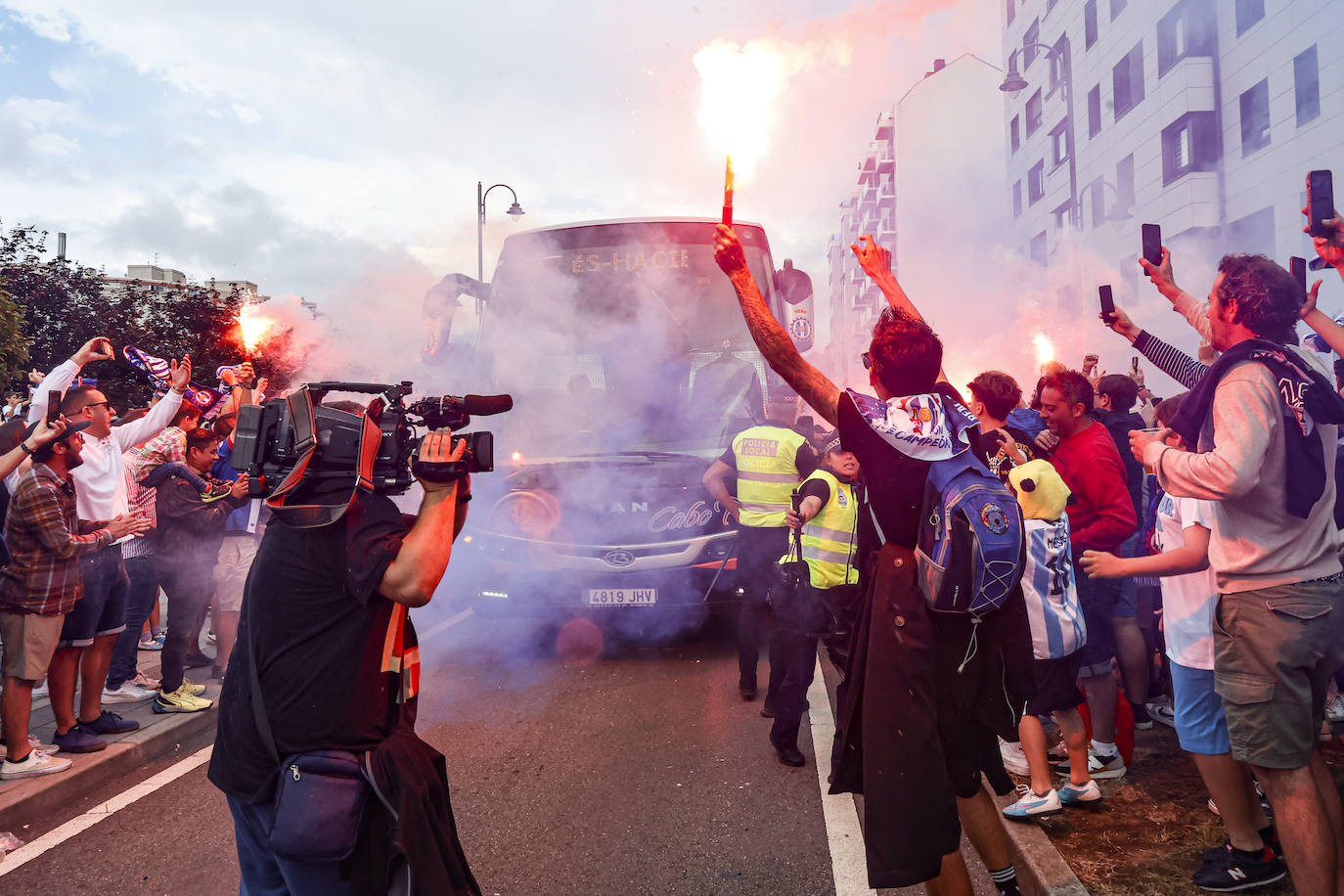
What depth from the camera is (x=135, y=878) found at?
3131 millimetres

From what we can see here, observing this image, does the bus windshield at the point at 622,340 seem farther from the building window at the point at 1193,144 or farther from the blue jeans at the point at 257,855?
the building window at the point at 1193,144

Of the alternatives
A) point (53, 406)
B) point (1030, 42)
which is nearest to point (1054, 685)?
point (53, 406)

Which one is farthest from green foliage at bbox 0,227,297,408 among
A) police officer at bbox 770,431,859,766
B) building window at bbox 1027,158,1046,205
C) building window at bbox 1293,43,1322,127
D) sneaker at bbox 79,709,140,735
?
building window at bbox 1027,158,1046,205

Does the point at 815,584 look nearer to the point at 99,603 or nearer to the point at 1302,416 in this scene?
the point at 1302,416

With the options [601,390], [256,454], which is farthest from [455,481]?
[601,390]

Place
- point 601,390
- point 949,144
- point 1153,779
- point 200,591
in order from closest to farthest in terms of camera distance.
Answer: point 1153,779
point 200,591
point 601,390
point 949,144

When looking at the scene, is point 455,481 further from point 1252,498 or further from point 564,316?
point 564,316

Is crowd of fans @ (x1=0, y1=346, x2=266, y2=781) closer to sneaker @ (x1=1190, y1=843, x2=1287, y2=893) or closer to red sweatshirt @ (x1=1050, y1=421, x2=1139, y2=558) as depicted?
red sweatshirt @ (x1=1050, y1=421, x2=1139, y2=558)

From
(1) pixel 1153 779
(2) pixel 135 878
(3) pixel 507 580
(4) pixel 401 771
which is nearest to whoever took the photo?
(4) pixel 401 771

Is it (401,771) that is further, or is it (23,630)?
(23,630)

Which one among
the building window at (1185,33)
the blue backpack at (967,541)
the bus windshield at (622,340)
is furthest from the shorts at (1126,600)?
the building window at (1185,33)

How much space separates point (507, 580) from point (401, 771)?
13.0 ft

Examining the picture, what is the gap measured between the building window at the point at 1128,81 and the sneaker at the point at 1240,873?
22.9 metres

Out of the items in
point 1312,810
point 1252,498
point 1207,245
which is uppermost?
point 1207,245
